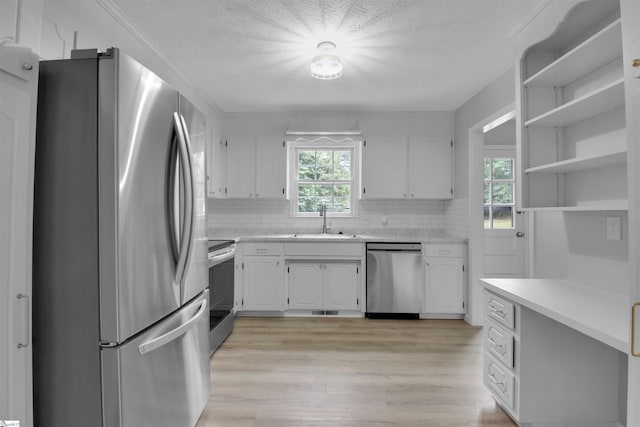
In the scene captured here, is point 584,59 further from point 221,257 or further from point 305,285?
point 305,285

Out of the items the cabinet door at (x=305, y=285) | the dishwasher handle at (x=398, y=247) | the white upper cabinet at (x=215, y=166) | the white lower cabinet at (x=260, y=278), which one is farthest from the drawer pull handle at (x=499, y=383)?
the white upper cabinet at (x=215, y=166)

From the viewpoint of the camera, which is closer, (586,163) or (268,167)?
(586,163)

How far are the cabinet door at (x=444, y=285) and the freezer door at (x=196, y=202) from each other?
2.71 meters

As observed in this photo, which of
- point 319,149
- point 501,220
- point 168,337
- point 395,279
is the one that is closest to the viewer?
point 168,337

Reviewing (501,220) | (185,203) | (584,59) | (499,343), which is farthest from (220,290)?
(501,220)

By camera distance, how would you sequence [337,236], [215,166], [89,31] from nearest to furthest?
[89,31] → [215,166] → [337,236]

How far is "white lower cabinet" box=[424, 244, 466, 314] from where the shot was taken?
371 centimetres

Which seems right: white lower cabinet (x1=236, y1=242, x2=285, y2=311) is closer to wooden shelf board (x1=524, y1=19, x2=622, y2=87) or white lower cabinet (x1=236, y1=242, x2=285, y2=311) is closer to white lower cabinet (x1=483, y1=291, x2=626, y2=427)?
white lower cabinet (x1=483, y1=291, x2=626, y2=427)

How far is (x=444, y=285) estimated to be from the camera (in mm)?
3715

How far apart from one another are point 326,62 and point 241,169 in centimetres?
206

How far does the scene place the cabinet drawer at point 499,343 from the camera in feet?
5.94

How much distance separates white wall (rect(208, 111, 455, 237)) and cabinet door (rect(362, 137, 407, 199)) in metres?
0.15

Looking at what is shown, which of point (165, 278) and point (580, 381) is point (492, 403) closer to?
point (580, 381)

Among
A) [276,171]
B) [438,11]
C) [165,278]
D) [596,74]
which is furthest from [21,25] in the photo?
[276,171]
